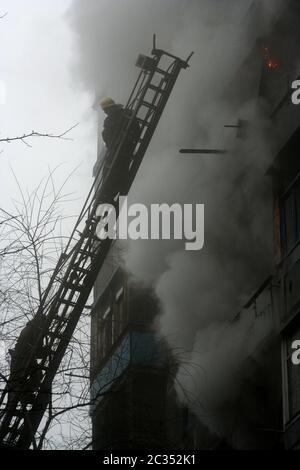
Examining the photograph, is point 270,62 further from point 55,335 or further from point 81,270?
point 55,335

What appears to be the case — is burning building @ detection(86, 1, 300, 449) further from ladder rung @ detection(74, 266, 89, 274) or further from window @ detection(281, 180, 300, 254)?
ladder rung @ detection(74, 266, 89, 274)

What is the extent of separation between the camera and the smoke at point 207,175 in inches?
738

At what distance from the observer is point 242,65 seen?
20.4 metres

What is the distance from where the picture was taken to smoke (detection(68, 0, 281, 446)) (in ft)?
61.5

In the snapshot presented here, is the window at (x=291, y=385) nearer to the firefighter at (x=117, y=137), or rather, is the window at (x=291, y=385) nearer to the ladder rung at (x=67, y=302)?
the ladder rung at (x=67, y=302)

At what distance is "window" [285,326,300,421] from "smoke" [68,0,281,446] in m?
1.61

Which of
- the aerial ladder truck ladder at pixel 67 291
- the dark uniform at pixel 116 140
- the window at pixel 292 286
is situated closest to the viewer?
the aerial ladder truck ladder at pixel 67 291

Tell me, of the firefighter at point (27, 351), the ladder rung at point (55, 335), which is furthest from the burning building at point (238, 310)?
the firefighter at point (27, 351)

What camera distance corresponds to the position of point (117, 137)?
16.2 m

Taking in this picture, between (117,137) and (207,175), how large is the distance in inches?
200

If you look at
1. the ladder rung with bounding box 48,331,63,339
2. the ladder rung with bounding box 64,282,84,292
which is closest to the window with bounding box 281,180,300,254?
the ladder rung with bounding box 64,282,84,292

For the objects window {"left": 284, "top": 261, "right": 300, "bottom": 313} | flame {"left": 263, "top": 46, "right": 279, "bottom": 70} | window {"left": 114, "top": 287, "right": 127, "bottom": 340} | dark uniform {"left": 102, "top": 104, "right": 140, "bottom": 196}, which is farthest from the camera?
window {"left": 114, "top": 287, "right": 127, "bottom": 340}

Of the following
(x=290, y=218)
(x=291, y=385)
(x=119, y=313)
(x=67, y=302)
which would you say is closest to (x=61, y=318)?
(x=67, y=302)

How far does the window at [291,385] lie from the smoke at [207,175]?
161cm
